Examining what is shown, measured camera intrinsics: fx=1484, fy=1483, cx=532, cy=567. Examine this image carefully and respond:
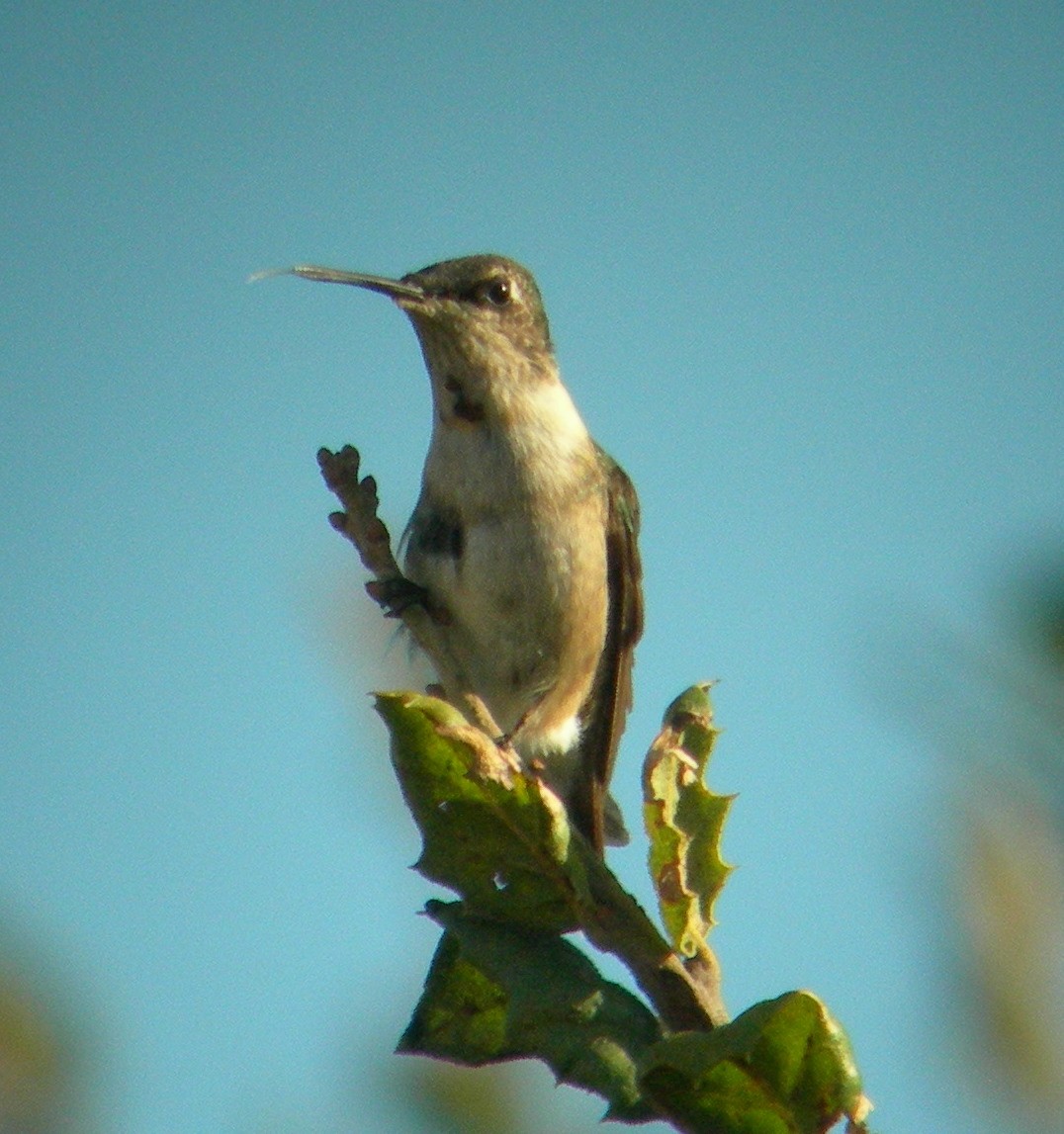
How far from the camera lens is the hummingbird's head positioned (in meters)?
5.86

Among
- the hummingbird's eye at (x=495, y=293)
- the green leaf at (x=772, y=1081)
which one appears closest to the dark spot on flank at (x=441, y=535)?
the hummingbird's eye at (x=495, y=293)

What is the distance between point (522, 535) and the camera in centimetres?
551

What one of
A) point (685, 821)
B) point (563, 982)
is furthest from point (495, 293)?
point (563, 982)

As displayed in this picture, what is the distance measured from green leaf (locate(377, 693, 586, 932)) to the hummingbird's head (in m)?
4.26

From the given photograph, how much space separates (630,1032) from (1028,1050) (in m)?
0.42

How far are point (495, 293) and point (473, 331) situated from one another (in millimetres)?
289

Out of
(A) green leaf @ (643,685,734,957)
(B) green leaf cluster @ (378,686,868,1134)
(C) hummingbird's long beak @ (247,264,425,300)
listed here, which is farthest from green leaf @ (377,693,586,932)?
(C) hummingbird's long beak @ (247,264,425,300)

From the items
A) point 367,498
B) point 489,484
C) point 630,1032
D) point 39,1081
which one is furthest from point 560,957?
point 489,484

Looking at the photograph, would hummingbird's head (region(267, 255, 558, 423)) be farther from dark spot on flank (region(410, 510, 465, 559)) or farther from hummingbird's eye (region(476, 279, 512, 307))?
dark spot on flank (region(410, 510, 465, 559))

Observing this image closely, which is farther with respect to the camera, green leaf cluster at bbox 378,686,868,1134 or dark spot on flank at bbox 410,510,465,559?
dark spot on flank at bbox 410,510,465,559

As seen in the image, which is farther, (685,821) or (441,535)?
(441,535)

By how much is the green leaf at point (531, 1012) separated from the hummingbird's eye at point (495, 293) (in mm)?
4859

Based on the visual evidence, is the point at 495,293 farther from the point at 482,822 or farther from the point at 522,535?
the point at 482,822

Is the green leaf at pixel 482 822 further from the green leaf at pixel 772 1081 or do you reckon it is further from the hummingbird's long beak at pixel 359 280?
the hummingbird's long beak at pixel 359 280
